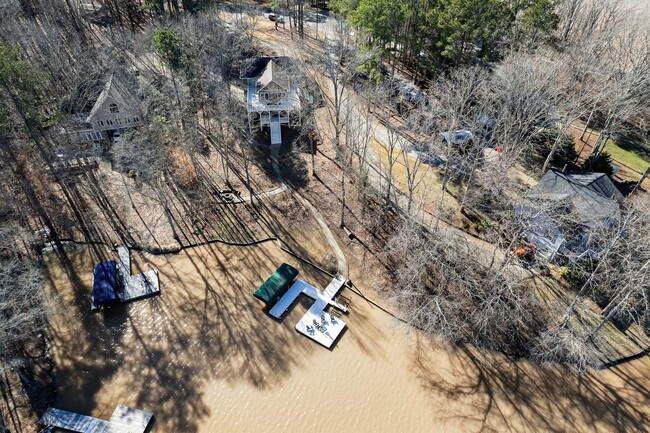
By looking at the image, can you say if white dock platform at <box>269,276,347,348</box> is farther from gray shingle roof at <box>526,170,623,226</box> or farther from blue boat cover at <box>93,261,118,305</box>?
gray shingle roof at <box>526,170,623,226</box>

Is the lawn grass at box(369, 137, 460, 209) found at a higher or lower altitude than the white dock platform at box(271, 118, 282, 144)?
lower

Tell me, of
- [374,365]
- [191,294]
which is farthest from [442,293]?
[191,294]

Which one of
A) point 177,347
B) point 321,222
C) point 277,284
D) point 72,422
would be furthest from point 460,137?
point 72,422

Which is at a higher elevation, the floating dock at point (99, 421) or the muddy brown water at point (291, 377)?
the muddy brown water at point (291, 377)

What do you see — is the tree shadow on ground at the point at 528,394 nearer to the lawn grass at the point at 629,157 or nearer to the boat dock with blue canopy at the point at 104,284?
the boat dock with blue canopy at the point at 104,284

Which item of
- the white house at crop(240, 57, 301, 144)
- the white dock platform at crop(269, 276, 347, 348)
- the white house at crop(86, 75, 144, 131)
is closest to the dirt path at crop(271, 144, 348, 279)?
the white dock platform at crop(269, 276, 347, 348)

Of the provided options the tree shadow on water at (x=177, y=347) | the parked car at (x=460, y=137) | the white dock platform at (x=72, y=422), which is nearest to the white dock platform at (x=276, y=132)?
the tree shadow on water at (x=177, y=347)
